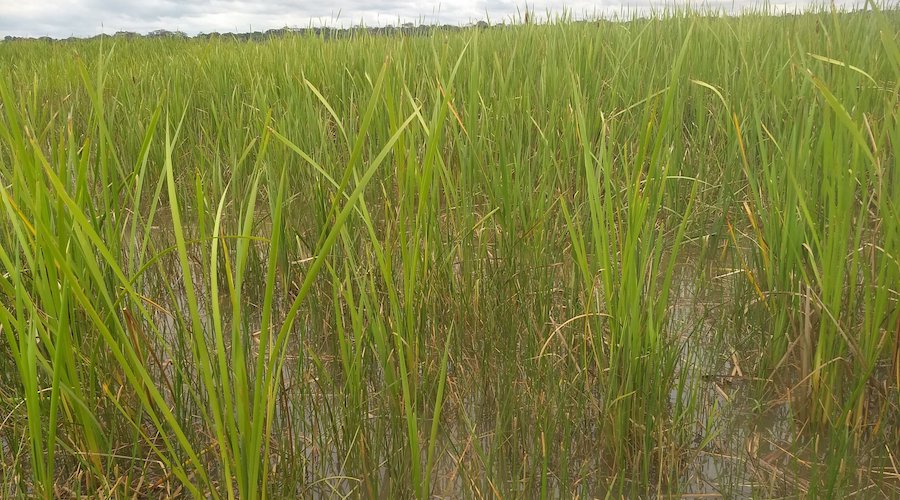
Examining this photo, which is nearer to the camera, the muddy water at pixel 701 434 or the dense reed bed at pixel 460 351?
the dense reed bed at pixel 460 351

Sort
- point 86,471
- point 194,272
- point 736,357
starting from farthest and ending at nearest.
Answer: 1. point 194,272
2. point 736,357
3. point 86,471

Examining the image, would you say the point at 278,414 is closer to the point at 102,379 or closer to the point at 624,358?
the point at 102,379

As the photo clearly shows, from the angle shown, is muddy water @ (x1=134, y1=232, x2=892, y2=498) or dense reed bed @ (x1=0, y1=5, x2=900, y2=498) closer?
dense reed bed @ (x1=0, y1=5, x2=900, y2=498)

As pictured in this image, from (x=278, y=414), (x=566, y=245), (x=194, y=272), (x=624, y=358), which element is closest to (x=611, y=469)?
(x=624, y=358)

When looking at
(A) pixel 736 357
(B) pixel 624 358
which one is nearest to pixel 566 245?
(A) pixel 736 357

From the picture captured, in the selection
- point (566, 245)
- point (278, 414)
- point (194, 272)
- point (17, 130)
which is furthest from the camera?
point (194, 272)

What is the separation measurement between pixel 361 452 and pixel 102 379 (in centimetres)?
50

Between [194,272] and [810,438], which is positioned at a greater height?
[194,272]

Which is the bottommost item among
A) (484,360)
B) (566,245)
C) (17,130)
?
(484,360)

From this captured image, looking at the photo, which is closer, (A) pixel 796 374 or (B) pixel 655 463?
(B) pixel 655 463

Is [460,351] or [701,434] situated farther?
[460,351]

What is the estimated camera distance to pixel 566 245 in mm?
1755

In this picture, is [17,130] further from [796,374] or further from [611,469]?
[796,374]

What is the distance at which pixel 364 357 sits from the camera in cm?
126
